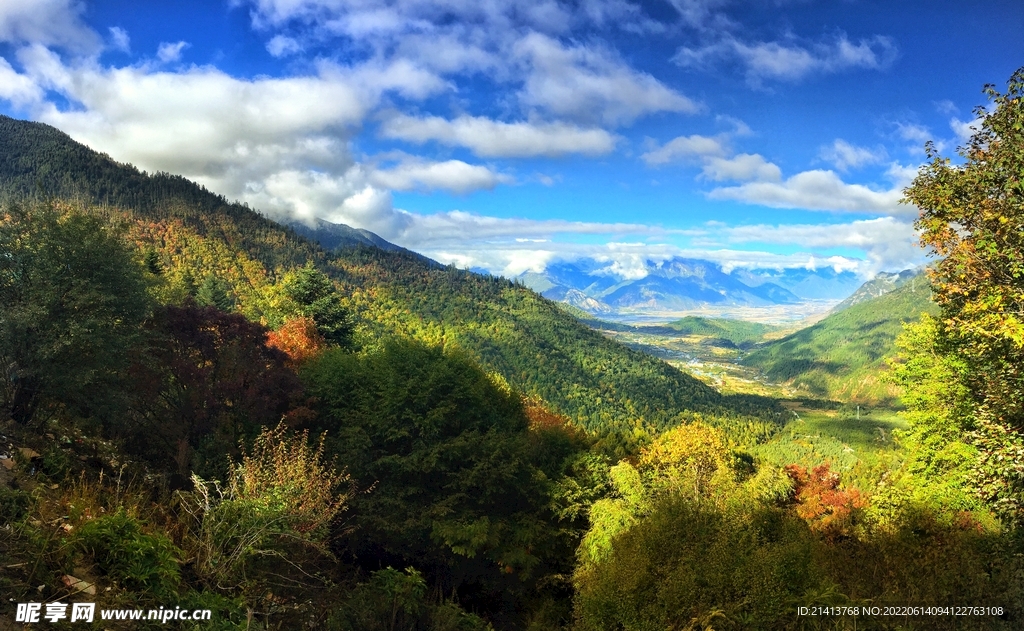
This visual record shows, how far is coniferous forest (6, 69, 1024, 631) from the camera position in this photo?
7.42 metres

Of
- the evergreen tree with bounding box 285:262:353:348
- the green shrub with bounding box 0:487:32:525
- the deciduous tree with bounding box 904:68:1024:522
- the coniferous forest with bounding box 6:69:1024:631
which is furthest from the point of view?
the evergreen tree with bounding box 285:262:353:348

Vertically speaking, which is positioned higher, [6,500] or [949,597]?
[6,500]

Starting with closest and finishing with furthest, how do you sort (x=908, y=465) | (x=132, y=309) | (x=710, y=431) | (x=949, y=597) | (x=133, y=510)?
(x=133, y=510) → (x=949, y=597) → (x=132, y=309) → (x=908, y=465) → (x=710, y=431)

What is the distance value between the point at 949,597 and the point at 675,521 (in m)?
4.73

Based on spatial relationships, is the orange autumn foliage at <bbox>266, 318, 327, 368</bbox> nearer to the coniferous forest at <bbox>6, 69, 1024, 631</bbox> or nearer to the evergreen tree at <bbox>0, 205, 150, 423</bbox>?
the coniferous forest at <bbox>6, 69, 1024, 631</bbox>

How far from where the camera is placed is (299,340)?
2900 centimetres

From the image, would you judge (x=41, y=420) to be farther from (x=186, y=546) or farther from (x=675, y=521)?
(x=675, y=521)

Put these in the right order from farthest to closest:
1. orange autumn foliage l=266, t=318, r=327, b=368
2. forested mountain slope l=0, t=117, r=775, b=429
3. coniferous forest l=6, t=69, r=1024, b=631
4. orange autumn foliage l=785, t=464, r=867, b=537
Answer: forested mountain slope l=0, t=117, r=775, b=429 → orange autumn foliage l=266, t=318, r=327, b=368 → orange autumn foliage l=785, t=464, r=867, b=537 → coniferous forest l=6, t=69, r=1024, b=631

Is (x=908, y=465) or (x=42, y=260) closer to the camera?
(x=42, y=260)

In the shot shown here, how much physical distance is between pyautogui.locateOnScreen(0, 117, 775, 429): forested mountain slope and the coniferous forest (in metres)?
98.9

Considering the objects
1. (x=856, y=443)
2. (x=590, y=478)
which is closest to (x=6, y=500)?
(x=590, y=478)

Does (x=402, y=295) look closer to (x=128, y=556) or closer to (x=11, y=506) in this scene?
(x=11, y=506)

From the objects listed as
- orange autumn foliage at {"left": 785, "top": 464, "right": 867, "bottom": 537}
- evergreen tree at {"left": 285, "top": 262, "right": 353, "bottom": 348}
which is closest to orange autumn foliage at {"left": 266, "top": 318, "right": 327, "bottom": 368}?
evergreen tree at {"left": 285, "top": 262, "right": 353, "bottom": 348}

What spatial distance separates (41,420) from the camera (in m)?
11.5
